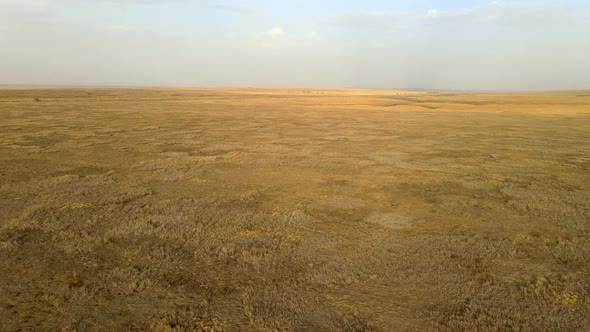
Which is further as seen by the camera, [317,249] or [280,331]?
[317,249]

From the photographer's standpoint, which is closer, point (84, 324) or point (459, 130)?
point (84, 324)

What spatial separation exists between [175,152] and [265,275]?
10.8 meters

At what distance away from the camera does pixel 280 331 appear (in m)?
3.52

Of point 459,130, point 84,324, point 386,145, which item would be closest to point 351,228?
point 84,324

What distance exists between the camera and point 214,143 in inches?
658

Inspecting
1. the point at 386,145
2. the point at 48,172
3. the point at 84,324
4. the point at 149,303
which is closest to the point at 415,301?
the point at 149,303

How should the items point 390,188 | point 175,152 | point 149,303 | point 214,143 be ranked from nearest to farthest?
point 149,303, point 390,188, point 175,152, point 214,143

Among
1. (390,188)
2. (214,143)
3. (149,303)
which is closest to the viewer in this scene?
(149,303)

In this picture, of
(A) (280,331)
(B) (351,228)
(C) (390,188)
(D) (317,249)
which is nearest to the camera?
(A) (280,331)

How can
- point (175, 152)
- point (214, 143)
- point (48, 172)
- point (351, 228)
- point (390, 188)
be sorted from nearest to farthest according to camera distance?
1. point (351, 228)
2. point (390, 188)
3. point (48, 172)
4. point (175, 152)
5. point (214, 143)

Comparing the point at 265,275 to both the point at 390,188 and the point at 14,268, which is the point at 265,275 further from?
the point at 390,188

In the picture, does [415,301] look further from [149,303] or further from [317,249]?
[149,303]

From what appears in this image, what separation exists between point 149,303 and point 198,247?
1489mm

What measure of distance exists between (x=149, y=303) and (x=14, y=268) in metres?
2.30
